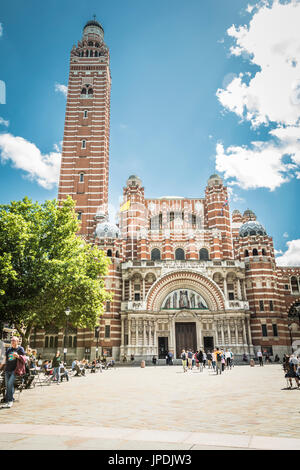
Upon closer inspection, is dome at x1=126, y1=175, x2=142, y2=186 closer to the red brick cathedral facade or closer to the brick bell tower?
the red brick cathedral facade

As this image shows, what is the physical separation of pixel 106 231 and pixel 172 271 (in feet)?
34.8

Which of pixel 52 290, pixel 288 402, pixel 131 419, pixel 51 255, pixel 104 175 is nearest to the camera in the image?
pixel 131 419

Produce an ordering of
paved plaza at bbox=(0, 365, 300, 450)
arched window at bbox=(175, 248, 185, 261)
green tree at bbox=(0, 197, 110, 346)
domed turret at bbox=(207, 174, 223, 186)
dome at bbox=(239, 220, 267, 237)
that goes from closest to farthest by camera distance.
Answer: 1. paved plaza at bbox=(0, 365, 300, 450)
2. green tree at bbox=(0, 197, 110, 346)
3. dome at bbox=(239, 220, 267, 237)
4. arched window at bbox=(175, 248, 185, 261)
5. domed turret at bbox=(207, 174, 223, 186)

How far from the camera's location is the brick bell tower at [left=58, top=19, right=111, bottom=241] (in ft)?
164

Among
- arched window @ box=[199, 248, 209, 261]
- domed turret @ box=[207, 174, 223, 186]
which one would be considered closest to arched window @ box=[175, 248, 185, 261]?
arched window @ box=[199, 248, 209, 261]

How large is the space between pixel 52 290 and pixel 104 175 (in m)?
32.6

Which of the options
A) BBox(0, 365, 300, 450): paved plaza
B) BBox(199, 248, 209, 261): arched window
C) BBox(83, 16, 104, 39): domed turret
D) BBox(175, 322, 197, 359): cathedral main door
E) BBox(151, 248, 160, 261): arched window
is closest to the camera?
BBox(0, 365, 300, 450): paved plaza

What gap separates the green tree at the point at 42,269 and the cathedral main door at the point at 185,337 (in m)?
16.0

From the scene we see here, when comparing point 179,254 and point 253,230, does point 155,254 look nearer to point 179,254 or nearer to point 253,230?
point 179,254

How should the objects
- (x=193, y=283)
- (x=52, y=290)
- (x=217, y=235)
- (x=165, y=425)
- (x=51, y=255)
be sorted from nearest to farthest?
(x=165, y=425) < (x=52, y=290) < (x=51, y=255) < (x=193, y=283) < (x=217, y=235)

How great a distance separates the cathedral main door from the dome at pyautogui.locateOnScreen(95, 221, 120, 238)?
47.8 ft

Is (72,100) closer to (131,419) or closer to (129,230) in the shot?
(129,230)
